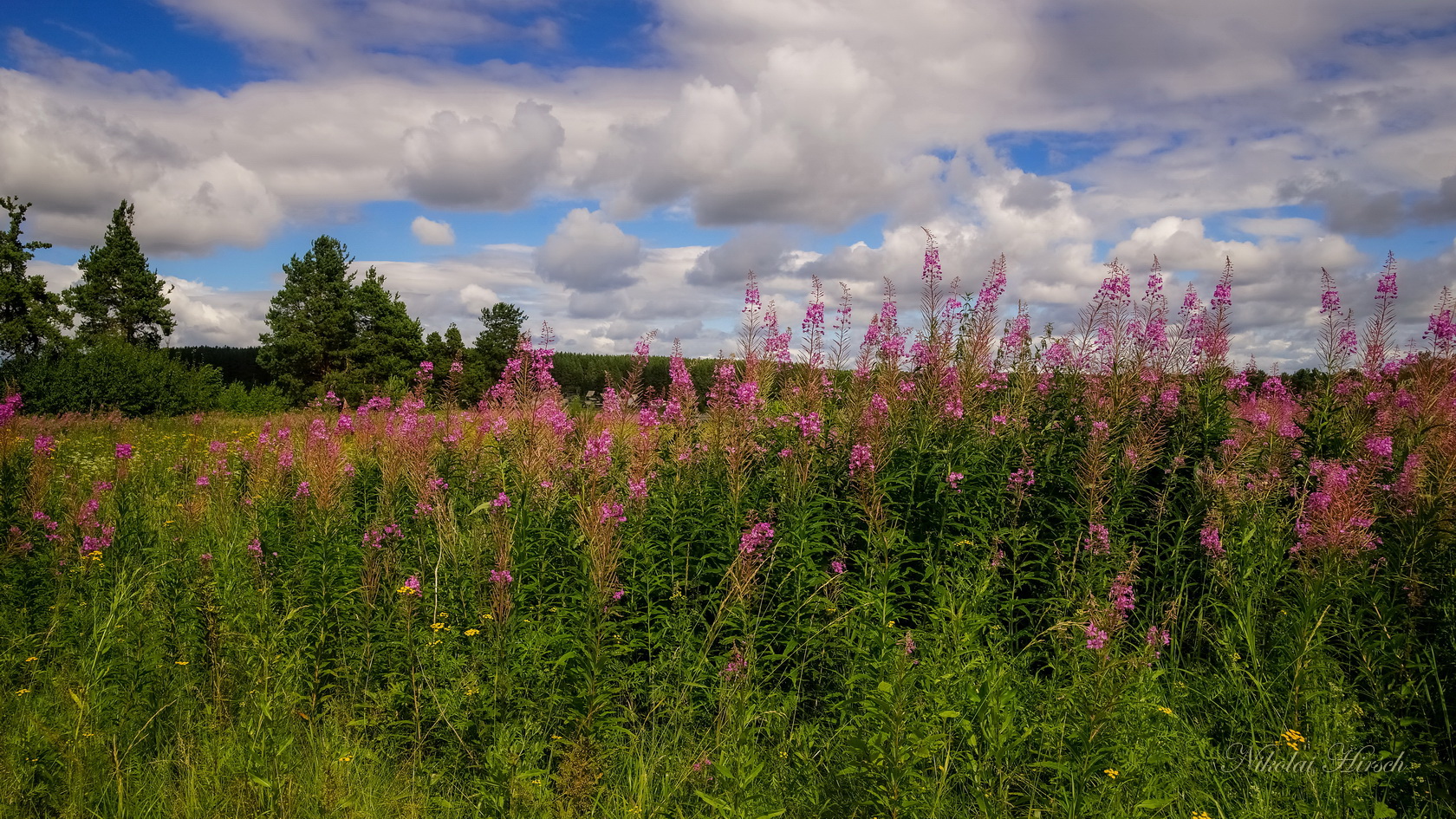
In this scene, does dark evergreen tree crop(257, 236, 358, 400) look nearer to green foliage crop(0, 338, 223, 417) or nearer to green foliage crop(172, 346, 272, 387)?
green foliage crop(0, 338, 223, 417)

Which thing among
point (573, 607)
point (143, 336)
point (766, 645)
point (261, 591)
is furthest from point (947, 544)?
point (143, 336)

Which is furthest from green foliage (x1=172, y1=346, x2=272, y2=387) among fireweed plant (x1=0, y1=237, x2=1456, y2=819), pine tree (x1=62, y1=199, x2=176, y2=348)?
fireweed plant (x1=0, y1=237, x2=1456, y2=819)

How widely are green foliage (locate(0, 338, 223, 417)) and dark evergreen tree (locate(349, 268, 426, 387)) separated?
36.6ft

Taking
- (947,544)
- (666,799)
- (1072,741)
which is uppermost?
(947,544)

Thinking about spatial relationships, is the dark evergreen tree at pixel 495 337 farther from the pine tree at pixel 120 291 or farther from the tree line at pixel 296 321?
the pine tree at pixel 120 291

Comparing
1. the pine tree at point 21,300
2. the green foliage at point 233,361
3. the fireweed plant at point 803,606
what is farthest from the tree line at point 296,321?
the fireweed plant at point 803,606

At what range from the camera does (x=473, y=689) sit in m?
3.67

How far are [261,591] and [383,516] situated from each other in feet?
3.55

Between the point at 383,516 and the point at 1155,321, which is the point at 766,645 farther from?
the point at 1155,321

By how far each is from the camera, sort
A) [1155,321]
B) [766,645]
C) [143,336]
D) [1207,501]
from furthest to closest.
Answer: [143,336], [1155,321], [1207,501], [766,645]

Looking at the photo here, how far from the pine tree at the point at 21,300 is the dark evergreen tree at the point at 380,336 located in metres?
12.0

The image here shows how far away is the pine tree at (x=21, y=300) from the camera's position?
32.8 m

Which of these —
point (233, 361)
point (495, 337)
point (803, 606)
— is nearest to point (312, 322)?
point (495, 337)

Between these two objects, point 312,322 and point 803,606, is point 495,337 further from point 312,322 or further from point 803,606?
point 803,606
